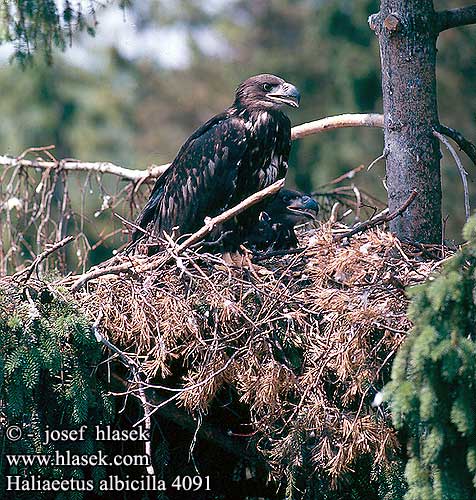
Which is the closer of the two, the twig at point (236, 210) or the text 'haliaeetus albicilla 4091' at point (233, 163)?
the twig at point (236, 210)

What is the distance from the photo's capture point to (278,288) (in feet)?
18.4

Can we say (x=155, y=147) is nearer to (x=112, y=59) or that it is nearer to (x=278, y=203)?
(x=112, y=59)

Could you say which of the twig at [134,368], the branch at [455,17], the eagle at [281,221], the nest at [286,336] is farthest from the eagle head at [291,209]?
the twig at [134,368]

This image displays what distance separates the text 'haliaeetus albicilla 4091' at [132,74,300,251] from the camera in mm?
6707

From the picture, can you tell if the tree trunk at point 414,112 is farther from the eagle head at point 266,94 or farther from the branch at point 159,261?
the branch at point 159,261

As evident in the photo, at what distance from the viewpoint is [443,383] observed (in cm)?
398

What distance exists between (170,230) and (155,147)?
1907 cm

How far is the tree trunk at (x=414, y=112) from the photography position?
630 centimetres

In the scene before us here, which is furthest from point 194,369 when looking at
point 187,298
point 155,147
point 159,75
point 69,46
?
point 159,75

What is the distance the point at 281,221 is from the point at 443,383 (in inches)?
135

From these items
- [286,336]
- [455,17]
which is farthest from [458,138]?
[286,336]

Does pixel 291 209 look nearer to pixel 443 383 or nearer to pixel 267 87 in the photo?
pixel 267 87

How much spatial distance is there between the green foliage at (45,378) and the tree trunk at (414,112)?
7.07 ft

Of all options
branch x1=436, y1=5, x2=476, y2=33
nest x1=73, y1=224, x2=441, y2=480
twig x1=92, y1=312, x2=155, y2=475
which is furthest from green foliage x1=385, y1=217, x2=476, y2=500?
branch x1=436, y1=5, x2=476, y2=33
